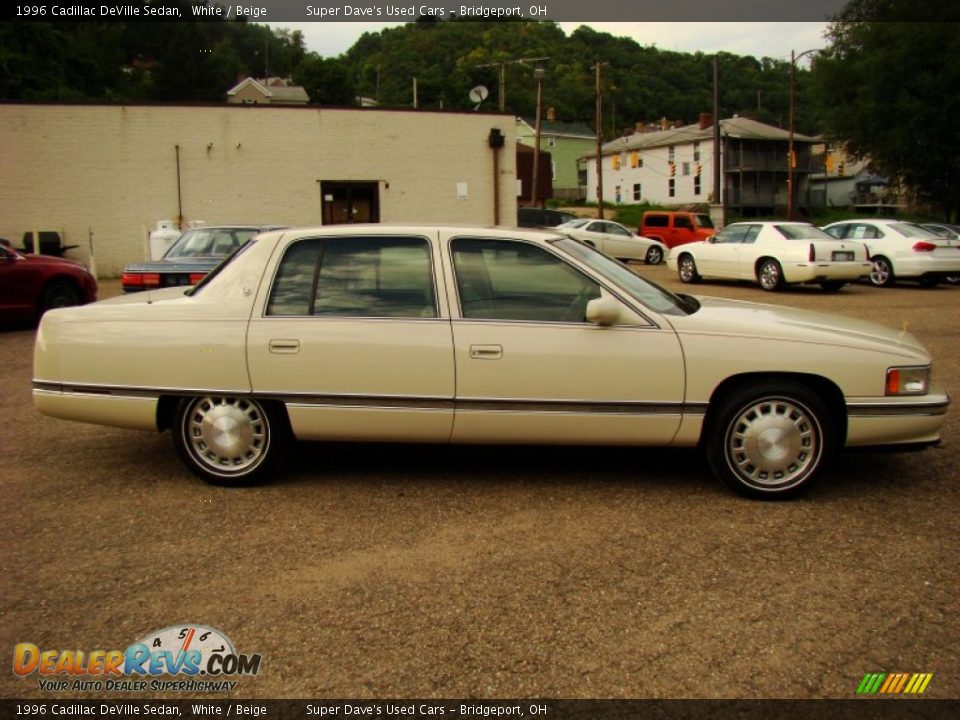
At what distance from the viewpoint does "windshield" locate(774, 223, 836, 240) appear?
17594 millimetres

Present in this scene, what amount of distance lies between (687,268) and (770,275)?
250 centimetres

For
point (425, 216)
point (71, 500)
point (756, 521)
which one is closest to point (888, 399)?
point (756, 521)

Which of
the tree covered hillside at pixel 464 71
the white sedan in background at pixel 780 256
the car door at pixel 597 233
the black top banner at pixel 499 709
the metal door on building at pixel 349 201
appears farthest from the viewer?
the tree covered hillside at pixel 464 71

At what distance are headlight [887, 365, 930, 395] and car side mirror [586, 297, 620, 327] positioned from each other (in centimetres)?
149

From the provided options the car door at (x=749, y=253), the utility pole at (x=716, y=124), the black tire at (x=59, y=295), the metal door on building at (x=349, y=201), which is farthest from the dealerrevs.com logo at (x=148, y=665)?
the utility pole at (x=716, y=124)

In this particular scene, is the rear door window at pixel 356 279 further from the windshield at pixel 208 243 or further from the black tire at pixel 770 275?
the black tire at pixel 770 275

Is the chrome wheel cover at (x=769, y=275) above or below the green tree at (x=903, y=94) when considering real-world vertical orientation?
below

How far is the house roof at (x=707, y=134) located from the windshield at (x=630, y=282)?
2401 inches

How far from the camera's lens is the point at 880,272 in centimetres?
1919

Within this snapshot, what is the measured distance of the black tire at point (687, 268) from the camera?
1977 centimetres

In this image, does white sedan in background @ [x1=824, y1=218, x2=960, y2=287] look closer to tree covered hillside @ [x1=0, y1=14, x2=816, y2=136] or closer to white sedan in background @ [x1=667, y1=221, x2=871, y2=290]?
white sedan in background @ [x1=667, y1=221, x2=871, y2=290]

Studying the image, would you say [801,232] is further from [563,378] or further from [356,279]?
[356,279]

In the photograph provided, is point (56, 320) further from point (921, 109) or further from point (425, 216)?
point (921, 109)

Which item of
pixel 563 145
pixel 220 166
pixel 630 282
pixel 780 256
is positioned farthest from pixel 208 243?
pixel 563 145
